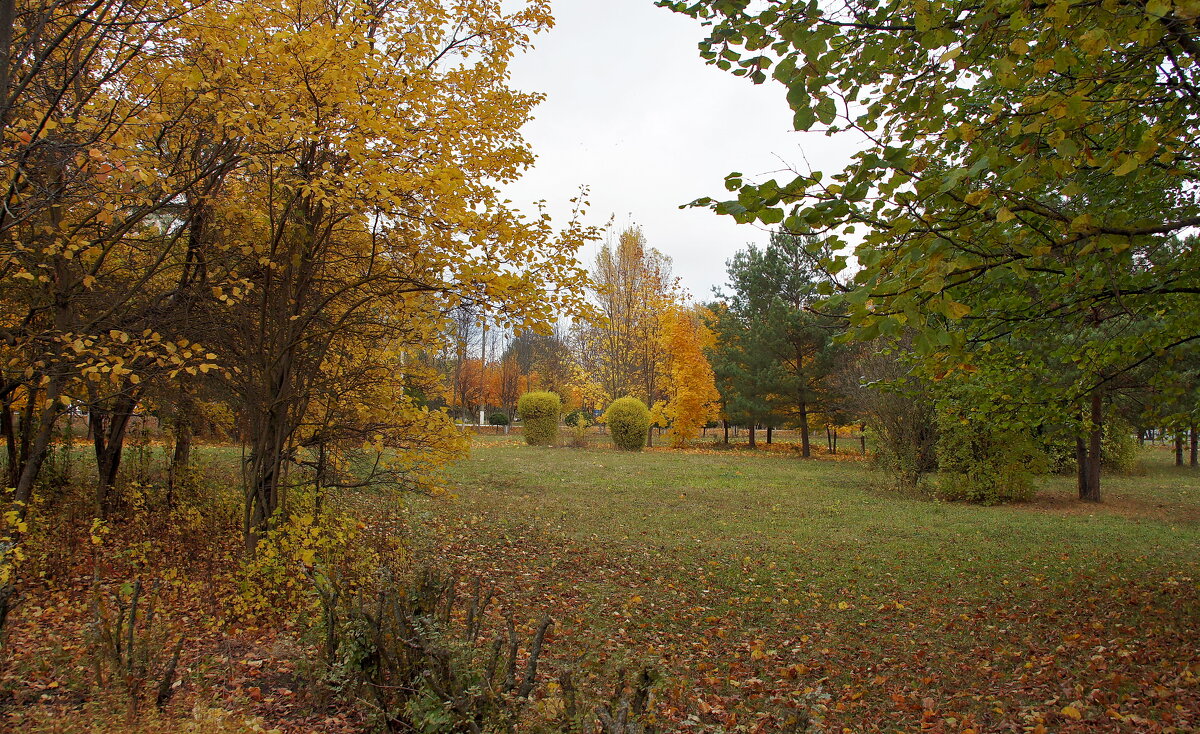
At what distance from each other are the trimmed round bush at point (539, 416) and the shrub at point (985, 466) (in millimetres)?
14440

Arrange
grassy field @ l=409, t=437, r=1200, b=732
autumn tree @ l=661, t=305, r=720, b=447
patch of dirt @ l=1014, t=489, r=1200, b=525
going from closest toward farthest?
1. grassy field @ l=409, t=437, r=1200, b=732
2. patch of dirt @ l=1014, t=489, r=1200, b=525
3. autumn tree @ l=661, t=305, r=720, b=447

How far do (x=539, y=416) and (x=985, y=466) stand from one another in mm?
15376

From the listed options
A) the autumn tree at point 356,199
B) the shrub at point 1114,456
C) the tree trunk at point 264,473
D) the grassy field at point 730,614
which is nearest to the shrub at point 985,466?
the grassy field at point 730,614

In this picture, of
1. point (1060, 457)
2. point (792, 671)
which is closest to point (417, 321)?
point (792, 671)

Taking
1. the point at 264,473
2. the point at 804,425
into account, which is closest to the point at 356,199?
the point at 264,473

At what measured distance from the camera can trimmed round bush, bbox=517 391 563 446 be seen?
79.5 ft

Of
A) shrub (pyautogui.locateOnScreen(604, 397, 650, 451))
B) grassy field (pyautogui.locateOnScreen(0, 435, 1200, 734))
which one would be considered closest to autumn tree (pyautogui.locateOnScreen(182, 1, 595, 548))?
grassy field (pyautogui.locateOnScreen(0, 435, 1200, 734))

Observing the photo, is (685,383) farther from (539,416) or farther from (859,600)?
(859,600)

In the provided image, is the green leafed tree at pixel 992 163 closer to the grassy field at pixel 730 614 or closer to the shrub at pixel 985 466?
the grassy field at pixel 730 614

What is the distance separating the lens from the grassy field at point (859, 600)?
4.01 meters

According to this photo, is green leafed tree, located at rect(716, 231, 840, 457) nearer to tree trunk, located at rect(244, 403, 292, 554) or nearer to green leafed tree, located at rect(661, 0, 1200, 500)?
green leafed tree, located at rect(661, 0, 1200, 500)

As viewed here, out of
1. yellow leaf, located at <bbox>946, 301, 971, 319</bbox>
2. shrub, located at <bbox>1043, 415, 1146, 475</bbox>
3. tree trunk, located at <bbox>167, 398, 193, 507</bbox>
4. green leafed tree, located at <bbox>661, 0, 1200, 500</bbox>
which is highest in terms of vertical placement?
green leafed tree, located at <bbox>661, 0, 1200, 500</bbox>

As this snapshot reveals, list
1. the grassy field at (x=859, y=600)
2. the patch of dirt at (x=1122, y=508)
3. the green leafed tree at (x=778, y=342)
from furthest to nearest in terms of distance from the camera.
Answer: the green leafed tree at (x=778, y=342) < the patch of dirt at (x=1122, y=508) < the grassy field at (x=859, y=600)

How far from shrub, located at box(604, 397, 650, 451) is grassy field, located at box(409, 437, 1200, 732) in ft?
38.3
